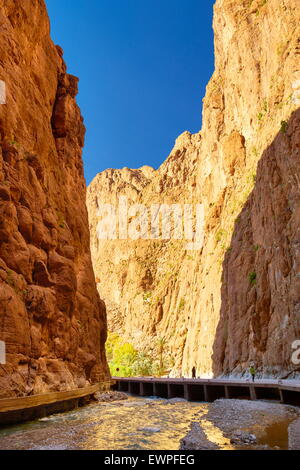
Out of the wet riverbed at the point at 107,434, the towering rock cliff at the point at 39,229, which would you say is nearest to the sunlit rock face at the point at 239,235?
the wet riverbed at the point at 107,434

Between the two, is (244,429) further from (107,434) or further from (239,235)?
(239,235)

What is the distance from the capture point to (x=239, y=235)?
4662cm

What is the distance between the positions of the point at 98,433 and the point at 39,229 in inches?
444

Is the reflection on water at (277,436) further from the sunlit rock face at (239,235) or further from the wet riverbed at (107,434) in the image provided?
the sunlit rock face at (239,235)

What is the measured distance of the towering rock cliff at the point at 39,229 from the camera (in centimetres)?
1803

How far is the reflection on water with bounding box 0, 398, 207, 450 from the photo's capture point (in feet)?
39.2

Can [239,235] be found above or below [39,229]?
above

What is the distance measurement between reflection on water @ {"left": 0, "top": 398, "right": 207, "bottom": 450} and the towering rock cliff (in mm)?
1962

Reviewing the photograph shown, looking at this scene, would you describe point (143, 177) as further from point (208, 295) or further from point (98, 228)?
point (208, 295)

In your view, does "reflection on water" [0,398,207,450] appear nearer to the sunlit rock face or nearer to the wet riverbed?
the wet riverbed

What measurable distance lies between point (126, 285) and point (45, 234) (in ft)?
308

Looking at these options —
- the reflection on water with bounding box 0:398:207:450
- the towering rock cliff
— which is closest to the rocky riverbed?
the reflection on water with bounding box 0:398:207:450

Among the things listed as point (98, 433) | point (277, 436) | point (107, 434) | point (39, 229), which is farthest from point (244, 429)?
point (39, 229)

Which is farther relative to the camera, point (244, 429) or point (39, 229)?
point (39, 229)
